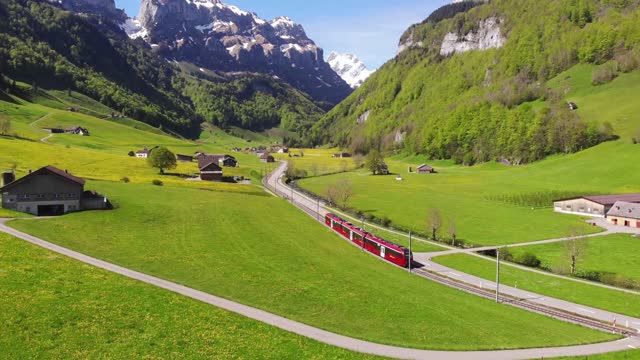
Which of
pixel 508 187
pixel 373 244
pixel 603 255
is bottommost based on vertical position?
pixel 603 255

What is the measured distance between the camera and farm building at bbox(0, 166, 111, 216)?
67750 mm

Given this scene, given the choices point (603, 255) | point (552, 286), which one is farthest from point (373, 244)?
point (603, 255)

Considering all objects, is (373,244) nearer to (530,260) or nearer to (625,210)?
(530,260)

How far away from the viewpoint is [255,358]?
2909 centimetres

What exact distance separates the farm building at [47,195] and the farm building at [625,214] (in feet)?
325

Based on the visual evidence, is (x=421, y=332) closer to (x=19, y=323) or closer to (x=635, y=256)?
(x=19, y=323)

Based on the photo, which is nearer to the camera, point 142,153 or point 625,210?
point 625,210

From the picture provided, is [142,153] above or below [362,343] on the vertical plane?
above

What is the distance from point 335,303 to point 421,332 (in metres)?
8.55

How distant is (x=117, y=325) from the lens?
32438 mm

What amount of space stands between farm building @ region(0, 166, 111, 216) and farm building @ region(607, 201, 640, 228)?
9913 centimetres

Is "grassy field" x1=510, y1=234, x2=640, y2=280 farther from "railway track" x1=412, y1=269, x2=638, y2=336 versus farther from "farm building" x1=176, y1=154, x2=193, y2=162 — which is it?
"farm building" x1=176, y1=154, x2=193, y2=162

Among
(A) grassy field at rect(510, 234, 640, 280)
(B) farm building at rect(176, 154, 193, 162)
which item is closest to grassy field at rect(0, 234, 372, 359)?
(A) grassy field at rect(510, 234, 640, 280)

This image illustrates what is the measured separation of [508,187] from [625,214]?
134 ft
